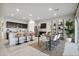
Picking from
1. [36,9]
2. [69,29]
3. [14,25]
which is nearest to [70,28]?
[69,29]

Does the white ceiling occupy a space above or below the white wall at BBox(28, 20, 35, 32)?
above

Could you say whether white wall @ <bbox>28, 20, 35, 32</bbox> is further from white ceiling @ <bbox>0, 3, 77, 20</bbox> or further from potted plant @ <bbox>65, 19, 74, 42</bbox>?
potted plant @ <bbox>65, 19, 74, 42</bbox>

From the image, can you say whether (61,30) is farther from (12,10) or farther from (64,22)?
(12,10)

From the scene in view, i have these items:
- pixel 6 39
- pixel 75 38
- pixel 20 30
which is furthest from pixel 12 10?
pixel 75 38

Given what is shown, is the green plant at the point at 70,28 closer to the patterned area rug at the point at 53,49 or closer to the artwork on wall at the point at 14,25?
the patterned area rug at the point at 53,49

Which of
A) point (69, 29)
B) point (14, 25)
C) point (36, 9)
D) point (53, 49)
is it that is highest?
point (36, 9)

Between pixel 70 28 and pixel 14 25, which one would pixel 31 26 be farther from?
pixel 70 28

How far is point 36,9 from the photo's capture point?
2166 mm

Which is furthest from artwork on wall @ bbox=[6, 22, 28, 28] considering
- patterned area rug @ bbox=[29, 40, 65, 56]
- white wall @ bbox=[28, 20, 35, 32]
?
patterned area rug @ bbox=[29, 40, 65, 56]

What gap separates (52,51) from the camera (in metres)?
2.19

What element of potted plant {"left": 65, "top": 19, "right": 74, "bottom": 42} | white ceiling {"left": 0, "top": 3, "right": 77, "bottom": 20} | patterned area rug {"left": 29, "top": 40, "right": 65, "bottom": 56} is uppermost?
white ceiling {"left": 0, "top": 3, "right": 77, "bottom": 20}

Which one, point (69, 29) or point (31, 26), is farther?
point (31, 26)

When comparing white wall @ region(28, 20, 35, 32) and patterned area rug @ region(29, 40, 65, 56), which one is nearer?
patterned area rug @ region(29, 40, 65, 56)

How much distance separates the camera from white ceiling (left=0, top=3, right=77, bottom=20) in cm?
212
